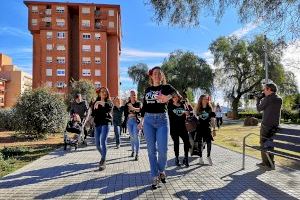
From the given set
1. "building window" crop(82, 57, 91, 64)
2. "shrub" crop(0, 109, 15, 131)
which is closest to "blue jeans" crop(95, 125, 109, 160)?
"shrub" crop(0, 109, 15, 131)

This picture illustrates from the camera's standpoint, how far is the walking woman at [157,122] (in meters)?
7.72

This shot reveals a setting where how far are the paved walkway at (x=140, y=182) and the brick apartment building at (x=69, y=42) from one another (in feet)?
223

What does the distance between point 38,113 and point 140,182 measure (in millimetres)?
13844

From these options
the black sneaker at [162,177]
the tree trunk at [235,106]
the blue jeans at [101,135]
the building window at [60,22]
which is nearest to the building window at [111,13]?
the building window at [60,22]

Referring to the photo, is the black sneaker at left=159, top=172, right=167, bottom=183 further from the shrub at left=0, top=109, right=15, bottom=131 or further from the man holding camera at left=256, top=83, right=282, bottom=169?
the shrub at left=0, top=109, right=15, bottom=131

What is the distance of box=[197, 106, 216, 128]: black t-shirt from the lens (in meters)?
10.9

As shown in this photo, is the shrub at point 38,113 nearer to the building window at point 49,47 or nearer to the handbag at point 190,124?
the handbag at point 190,124

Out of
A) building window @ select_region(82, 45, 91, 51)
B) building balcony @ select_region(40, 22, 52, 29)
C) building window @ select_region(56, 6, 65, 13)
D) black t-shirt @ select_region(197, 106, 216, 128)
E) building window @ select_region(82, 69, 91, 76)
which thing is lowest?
black t-shirt @ select_region(197, 106, 216, 128)

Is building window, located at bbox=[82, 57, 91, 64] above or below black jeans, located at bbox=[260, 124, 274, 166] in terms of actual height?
above

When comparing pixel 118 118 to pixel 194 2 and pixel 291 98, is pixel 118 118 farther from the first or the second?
pixel 291 98

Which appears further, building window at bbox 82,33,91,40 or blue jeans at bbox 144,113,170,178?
building window at bbox 82,33,91,40

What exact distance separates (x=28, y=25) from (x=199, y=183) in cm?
7576

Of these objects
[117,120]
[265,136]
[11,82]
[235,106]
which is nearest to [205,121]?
[265,136]

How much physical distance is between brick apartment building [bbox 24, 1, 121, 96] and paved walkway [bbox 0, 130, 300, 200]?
68.0 m
